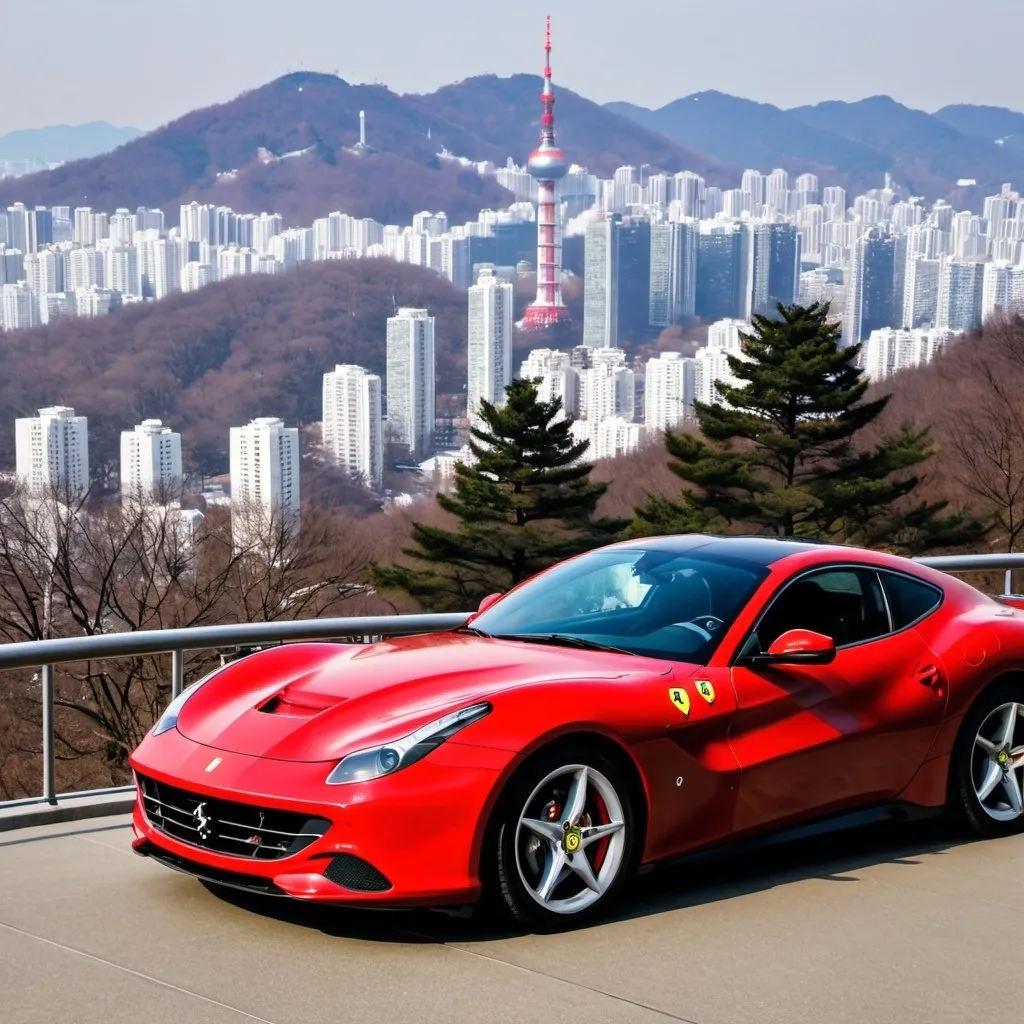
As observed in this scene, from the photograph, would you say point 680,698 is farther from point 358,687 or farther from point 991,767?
point 991,767

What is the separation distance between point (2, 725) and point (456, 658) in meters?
21.6

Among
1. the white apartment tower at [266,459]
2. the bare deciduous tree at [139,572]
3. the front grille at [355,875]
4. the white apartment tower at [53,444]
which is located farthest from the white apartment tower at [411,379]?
the front grille at [355,875]

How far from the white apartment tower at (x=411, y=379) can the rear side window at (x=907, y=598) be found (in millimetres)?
166585

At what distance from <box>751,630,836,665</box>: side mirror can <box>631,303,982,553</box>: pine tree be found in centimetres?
4891

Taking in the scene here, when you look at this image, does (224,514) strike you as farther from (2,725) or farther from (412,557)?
(2,725)

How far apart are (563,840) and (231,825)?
111 cm

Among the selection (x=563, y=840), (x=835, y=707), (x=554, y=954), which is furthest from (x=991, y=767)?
(x=554, y=954)

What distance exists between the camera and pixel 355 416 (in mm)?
158125

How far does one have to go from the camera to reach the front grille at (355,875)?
4.79 m

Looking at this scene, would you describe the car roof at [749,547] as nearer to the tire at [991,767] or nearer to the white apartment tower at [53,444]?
Answer: the tire at [991,767]

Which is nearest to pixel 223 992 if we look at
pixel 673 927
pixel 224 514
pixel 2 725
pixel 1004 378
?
pixel 673 927

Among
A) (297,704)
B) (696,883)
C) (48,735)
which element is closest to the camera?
(297,704)

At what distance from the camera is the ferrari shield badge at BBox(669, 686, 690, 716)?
5426 mm

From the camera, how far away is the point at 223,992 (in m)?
4.48
